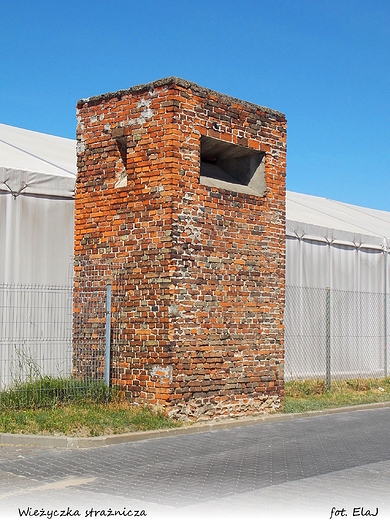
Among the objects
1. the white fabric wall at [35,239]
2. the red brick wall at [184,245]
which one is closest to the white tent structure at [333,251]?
the red brick wall at [184,245]

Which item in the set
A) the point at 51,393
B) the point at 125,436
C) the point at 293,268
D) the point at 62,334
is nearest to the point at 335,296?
the point at 293,268

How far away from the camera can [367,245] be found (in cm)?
2091

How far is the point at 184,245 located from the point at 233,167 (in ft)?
8.40

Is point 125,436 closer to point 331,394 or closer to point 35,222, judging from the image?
point 35,222

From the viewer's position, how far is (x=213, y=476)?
305 inches

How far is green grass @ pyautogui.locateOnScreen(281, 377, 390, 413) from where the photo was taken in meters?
13.9

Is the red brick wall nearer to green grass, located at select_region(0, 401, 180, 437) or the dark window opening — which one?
the dark window opening

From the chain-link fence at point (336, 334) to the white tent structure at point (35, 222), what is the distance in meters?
6.46

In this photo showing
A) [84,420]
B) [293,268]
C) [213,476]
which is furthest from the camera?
[293,268]

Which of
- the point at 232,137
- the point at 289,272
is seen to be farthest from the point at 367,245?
the point at 232,137

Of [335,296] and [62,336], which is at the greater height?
[335,296]

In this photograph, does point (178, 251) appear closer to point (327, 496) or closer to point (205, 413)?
point (205, 413)

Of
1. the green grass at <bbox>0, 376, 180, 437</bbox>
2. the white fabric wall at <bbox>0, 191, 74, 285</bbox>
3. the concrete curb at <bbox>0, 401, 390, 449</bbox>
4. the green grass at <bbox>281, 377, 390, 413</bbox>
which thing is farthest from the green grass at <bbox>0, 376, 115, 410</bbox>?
the green grass at <bbox>281, 377, 390, 413</bbox>

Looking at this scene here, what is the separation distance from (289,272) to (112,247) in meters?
7.13
